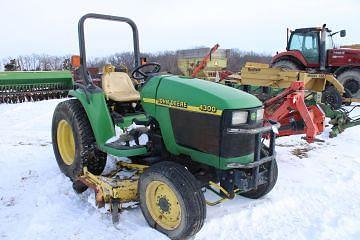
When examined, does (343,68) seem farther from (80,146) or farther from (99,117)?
(80,146)

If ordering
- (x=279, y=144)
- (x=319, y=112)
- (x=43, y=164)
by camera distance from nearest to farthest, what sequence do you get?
(x=43, y=164) < (x=319, y=112) < (x=279, y=144)

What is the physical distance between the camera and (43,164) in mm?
4840

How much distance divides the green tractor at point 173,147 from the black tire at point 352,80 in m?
8.83

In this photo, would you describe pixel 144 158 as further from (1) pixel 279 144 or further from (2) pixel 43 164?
(1) pixel 279 144

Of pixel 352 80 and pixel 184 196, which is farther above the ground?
pixel 352 80

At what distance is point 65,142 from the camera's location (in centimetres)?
443

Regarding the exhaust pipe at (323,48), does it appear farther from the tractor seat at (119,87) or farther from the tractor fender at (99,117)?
the tractor fender at (99,117)

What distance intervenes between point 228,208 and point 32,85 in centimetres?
1069

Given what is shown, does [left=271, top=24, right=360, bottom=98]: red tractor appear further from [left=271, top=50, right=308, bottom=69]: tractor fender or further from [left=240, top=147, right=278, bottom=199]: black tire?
[left=240, top=147, right=278, bottom=199]: black tire

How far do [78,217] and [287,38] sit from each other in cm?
1043

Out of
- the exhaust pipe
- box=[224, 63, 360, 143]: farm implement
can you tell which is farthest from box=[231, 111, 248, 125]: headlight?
the exhaust pipe

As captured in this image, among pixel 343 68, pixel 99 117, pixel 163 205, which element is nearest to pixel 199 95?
pixel 163 205

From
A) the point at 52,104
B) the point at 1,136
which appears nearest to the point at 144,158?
the point at 1,136

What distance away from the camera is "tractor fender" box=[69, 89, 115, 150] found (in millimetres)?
3637
